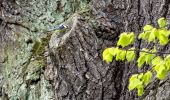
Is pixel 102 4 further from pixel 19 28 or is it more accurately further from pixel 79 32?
pixel 19 28

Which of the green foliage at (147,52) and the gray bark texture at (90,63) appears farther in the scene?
the gray bark texture at (90,63)

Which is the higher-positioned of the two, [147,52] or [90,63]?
[147,52]

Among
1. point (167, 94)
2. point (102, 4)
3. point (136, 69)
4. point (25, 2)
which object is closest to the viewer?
point (167, 94)

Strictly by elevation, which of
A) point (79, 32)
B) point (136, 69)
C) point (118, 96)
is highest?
point (79, 32)

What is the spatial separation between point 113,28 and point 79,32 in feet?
0.88

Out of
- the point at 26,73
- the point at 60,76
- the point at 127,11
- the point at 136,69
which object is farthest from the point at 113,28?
the point at 26,73

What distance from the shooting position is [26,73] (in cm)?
321

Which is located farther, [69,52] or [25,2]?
[25,2]

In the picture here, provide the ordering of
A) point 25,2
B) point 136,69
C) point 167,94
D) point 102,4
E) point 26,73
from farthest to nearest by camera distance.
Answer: point 25,2 → point 26,73 → point 102,4 → point 136,69 → point 167,94

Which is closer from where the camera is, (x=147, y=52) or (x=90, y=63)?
(x=147, y=52)

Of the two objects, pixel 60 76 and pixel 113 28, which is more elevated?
pixel 113 28

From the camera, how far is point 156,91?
2.49 m

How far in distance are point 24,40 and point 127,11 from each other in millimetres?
1012

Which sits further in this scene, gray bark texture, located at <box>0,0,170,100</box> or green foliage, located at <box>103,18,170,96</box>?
gray bark texture, located at <box>0,0,170,100</box>
